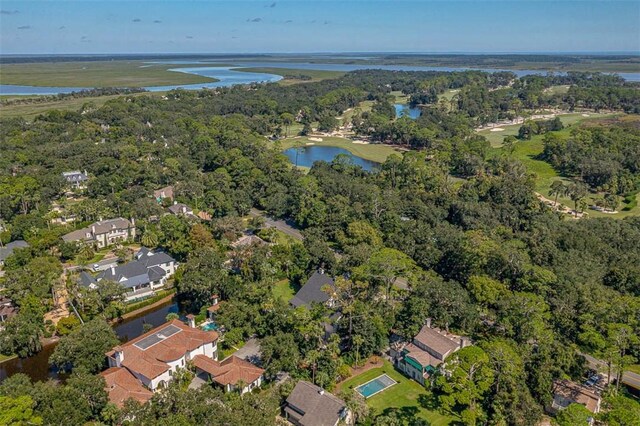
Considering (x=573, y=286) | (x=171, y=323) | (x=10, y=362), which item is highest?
(x=573, y=286)

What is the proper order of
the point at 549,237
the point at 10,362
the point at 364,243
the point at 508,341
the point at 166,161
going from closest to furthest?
1. the point at 508,341
2. the point at 10,362
3. the point at 549,237
4. the point at 364,243
5. the point at 166,161

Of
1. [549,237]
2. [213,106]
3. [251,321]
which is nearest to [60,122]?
[213,106]

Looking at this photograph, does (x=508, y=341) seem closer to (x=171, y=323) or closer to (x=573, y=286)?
(x=573, y=286)

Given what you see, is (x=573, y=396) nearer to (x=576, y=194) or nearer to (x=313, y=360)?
(x=313, y=360)

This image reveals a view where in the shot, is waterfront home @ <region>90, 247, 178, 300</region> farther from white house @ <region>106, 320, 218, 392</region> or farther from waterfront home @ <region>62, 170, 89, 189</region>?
waterfront home @ <region>62, 170, 89, 189</region>

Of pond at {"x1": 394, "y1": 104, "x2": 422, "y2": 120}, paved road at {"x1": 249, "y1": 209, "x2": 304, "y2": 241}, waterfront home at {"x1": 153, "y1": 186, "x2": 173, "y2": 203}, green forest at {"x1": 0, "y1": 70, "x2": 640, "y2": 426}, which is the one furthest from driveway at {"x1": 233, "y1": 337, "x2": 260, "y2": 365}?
pond at {"x1": 394, "y1": 104, "x2": 422, "y2": 120}

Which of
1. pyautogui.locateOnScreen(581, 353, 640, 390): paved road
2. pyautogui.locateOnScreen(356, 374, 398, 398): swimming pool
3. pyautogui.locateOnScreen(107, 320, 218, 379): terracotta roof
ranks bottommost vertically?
pyautogui.locateOnScreen(356, 374, 398, 398): swimming pool
